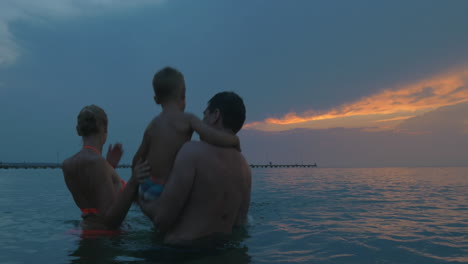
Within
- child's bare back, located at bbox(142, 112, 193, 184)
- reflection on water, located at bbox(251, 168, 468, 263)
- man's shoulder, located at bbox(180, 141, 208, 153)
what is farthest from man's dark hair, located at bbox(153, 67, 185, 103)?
reflection on water, located at bbox(251, 168, 468, 263)

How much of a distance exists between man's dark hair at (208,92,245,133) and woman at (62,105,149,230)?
196 centimetres

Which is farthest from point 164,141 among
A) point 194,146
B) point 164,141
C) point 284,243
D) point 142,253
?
point 284,243

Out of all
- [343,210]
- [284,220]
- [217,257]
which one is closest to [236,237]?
[217,257]

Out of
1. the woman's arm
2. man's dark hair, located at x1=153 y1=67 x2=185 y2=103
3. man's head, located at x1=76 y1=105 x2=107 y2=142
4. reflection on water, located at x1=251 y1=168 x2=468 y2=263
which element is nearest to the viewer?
man's dark hair, located at x1=153 y1=67 x2=185 y2=103

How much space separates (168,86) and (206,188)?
1196 mm

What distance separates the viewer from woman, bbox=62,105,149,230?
4309mm

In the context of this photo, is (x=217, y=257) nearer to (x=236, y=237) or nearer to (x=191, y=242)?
(x=191, y=242)

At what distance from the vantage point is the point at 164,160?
3.30 metres

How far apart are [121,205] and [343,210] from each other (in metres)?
6.53

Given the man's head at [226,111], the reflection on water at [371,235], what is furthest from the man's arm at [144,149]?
the reflection on water at [371,235]

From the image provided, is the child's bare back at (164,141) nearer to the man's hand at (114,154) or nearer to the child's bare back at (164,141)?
the child's bare back at (164,141)

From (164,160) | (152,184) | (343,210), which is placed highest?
(164,160)

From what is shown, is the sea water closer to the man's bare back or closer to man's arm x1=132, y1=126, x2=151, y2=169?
the man's bare back

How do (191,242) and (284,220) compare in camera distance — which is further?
(284,220)
